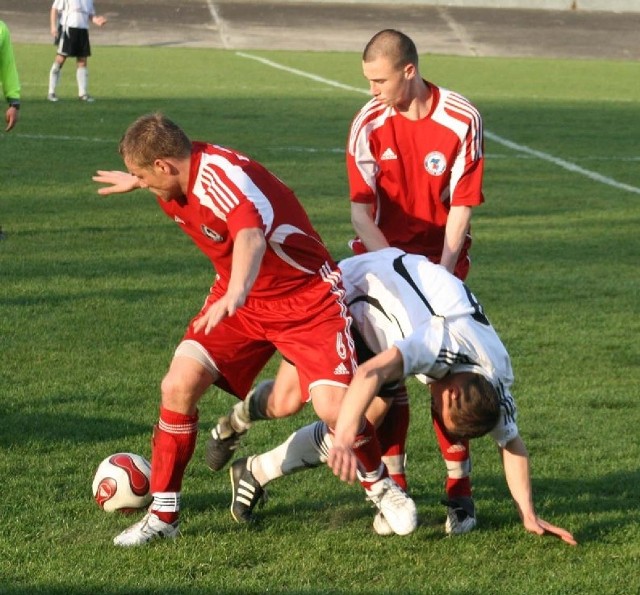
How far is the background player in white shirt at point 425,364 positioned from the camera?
15.5ft

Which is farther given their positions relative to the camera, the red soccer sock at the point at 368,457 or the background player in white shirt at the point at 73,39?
the background player in white shirt at the point at 73,39

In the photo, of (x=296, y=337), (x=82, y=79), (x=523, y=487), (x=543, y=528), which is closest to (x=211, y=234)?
(x=296, y=337)

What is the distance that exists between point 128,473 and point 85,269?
5.11 m

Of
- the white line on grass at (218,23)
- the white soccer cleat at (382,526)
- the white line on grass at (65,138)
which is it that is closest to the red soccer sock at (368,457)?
the white soccer cleat at (382,526)

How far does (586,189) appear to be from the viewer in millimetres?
15305

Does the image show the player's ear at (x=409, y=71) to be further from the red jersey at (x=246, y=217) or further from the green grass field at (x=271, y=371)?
the green grass field at (x=271, y=371)

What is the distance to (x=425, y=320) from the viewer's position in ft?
16.6

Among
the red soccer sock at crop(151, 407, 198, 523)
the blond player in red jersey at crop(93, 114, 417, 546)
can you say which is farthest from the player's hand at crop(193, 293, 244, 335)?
the red soccer sock at crop(151, 407, 198, 523)

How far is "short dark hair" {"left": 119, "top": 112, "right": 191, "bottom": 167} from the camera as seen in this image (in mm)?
4934

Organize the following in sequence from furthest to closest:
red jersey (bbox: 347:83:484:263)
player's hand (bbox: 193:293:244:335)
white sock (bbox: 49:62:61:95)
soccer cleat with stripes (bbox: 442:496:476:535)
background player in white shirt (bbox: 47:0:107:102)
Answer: background player in white shirt (bbox: 47:0:107:102), white sock (bbox: 49:62:61:95), red jersey (bbox: 347:83:484:263), soccer cleat with stripes (bbox: 442:496:476:535), player's hand (bbox: 193:293:244:335)

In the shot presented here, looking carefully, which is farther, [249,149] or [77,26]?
[77,26]

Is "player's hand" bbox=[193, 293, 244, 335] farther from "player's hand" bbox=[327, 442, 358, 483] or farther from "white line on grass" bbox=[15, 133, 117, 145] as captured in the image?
"white line on grass" bbox=[15, 133, 117, 145]

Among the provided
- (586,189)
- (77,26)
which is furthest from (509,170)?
(77,26)

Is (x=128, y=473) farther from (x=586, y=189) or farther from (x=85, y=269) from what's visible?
(x=586, y=189)
